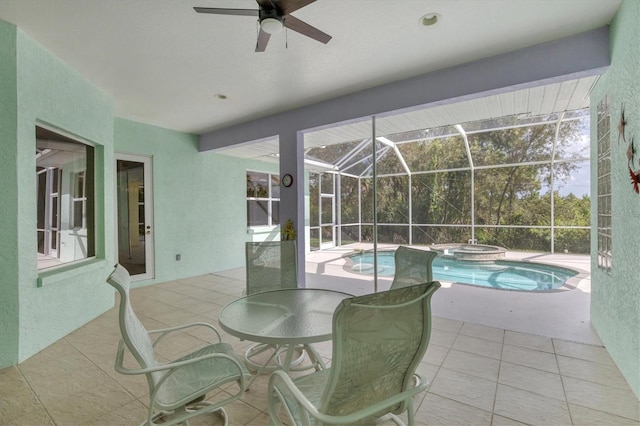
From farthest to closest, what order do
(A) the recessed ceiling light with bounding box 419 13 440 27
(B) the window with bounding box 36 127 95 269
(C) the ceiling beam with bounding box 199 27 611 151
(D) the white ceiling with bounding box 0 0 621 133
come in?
(B) the window with bounding box 36 127 95 269 → (C) the ceiling beam with bounding box 199 27 611 151 → (A) the recessed ceiling light with bounding box 419 13 440 27 → (D) the white ceiling with bounding box 0 0 621 133

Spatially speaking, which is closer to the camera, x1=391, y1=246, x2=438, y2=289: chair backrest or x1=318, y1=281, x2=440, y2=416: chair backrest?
x1=318, y1=281, x2=440, y2=416: chair backrest

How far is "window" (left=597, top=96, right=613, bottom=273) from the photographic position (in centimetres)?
273

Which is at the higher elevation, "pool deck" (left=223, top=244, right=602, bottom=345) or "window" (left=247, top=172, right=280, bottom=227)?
"window" (left=247, top=172, right=280, bottom=227)

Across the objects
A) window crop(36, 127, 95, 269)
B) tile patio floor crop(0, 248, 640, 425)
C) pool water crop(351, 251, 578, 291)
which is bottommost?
pool water crop(351, 251, 578, 291)

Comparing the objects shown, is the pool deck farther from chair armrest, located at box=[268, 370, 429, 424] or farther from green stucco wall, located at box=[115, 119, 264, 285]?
chair armrest, located at box=[268, 370, 429, 424]

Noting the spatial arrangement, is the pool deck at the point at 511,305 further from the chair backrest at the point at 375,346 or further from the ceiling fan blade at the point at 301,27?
the ceiling fan blade at the point at 301,27

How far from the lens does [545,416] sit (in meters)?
1.87

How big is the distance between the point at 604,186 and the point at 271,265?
322 centimetres

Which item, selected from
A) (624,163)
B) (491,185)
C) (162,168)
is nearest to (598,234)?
(624,163)

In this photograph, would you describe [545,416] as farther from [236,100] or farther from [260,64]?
[236,100]

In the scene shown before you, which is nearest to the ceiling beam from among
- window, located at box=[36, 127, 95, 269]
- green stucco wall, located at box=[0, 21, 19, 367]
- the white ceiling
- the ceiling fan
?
the white ceiling

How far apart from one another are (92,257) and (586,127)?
10148mm

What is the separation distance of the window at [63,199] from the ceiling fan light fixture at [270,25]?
8.78ft

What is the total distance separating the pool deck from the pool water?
1.56 ft
